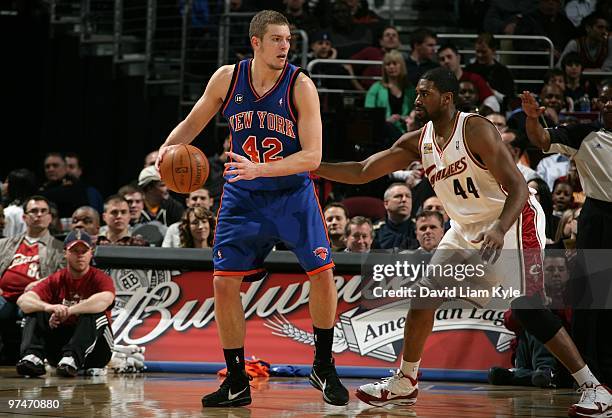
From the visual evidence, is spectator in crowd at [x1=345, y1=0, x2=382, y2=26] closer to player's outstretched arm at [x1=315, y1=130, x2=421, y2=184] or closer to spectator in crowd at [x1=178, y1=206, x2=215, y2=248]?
spectator in crowd at [x1=178, y1=206, x2=215, y2=248]

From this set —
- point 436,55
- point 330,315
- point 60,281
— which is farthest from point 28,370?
point 436,55

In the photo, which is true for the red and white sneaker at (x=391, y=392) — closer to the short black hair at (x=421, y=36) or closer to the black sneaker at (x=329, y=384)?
the black sneaker at (x=329, y=384)

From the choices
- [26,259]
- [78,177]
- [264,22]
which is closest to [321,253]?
[264,22]

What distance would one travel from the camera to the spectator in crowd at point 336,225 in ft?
31.8

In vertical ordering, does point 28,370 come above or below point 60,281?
below

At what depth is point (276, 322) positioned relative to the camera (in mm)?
8922

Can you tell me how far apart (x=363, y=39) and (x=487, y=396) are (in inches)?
293

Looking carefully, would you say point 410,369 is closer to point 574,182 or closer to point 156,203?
point 574,182

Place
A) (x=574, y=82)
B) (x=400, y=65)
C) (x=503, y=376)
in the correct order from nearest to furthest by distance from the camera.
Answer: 1. (x=503, y=376)
2. (x=400, y=65)
3. (x=574, y=82)

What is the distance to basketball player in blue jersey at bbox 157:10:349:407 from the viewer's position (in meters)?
6.33

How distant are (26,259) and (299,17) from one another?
588 centimetres

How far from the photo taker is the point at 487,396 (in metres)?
7.34

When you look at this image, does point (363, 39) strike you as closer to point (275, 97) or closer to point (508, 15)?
point (508, 15)

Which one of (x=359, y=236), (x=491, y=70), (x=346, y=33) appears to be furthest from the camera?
(x=346, y=33)
